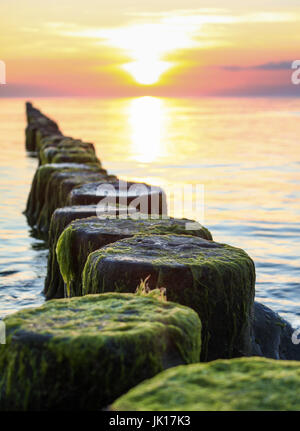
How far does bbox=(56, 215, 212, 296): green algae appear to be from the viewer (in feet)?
17.5

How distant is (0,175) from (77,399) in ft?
61.3

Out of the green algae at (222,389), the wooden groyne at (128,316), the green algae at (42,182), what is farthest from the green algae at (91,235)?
the green algae at (42,182)

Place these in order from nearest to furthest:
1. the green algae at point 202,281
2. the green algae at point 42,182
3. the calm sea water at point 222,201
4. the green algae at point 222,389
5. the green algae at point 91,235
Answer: the green algae at point 222,389 < the green algae at point 202,281 < the green algae at point 91,235 < the calm sea water at point 222,201 < the green algae at point 42,182

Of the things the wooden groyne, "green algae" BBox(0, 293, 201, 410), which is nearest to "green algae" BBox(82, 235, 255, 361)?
the wooden groyne

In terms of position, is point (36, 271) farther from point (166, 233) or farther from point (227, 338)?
point (227, 338)

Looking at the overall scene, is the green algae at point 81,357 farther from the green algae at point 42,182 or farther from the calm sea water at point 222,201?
the green algae at point 42,182

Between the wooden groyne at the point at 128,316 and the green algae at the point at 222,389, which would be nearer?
the green algae at the point at 222,389

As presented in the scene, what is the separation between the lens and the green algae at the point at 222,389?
8.42 ft

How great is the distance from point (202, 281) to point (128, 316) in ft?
3.43

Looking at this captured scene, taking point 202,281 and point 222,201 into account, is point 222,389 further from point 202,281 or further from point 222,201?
point 222,201

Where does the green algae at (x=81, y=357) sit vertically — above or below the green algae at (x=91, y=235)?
below

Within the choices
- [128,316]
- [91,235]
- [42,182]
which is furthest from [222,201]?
[128,316]

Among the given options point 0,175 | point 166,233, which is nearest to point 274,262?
point 166,233

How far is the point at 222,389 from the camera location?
8.79 feet
